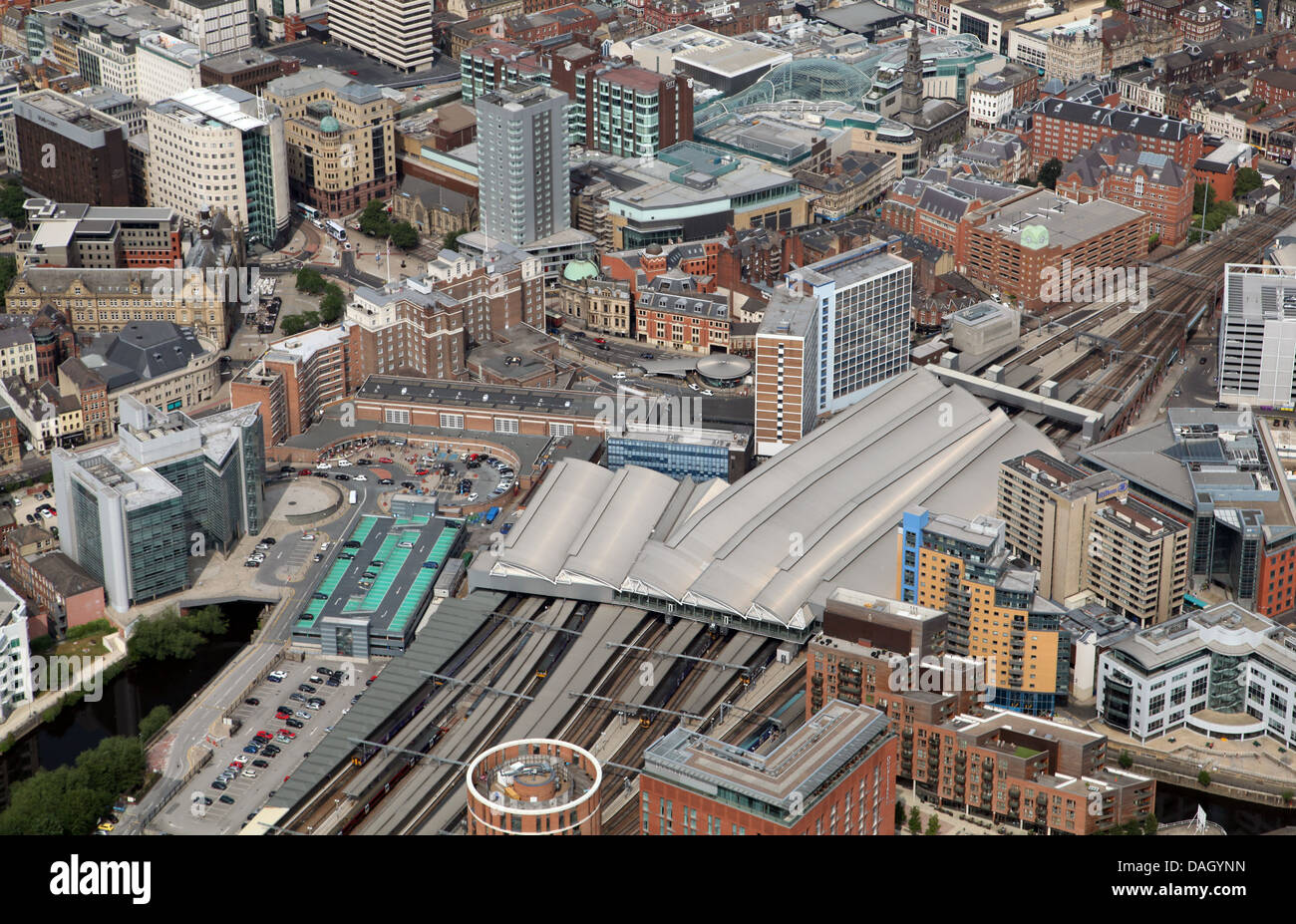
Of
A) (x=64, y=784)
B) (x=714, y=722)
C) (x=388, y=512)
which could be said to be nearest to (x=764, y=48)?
(x=388, y=512)

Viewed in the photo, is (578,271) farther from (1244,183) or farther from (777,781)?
(777,781)

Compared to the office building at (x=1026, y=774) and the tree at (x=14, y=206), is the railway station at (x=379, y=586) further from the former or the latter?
the tree at (x=14, y=206)

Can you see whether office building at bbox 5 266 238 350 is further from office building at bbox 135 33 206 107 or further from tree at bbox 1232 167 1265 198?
tree at bbox 1232 167 1265 198

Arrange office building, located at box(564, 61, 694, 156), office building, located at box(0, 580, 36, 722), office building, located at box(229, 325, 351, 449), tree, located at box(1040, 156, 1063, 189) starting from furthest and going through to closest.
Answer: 1. tree, located at box(1040, 156, 1063, 189)
2. office building, located at box(564, 61, 694, 156)
3. office building, located at box(229, 325, 351, 449)
4. office building, located at box(0, 580, 36, 722)

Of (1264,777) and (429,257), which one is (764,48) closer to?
(429,257)

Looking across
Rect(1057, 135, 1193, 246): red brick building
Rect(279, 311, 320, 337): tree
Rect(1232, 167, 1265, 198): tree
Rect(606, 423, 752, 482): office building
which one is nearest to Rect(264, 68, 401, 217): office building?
Rect(279, 311, 320, 337): tree

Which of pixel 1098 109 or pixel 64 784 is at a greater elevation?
pixel 1098 109
